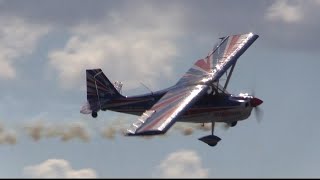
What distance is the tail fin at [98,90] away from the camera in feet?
200

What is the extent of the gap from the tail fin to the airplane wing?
592cm

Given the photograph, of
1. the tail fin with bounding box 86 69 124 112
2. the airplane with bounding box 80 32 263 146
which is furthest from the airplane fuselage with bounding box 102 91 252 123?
the tail fin with bounding box 86 69 124 112

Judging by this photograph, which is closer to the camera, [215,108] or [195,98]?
[195,98]

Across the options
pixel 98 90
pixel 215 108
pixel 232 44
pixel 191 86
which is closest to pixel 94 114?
pixel 98 90

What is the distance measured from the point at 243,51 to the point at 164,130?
810 inches

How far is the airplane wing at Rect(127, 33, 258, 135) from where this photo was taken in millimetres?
44469

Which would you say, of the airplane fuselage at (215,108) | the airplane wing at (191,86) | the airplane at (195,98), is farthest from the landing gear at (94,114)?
the airplane wing at (191,86)

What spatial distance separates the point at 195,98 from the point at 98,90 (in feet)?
38.2

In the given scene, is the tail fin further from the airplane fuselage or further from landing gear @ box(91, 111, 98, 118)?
the airplane fuselage

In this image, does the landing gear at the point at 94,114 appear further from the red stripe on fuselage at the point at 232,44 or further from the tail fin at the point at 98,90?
the red stripe on fuselage at the point at 232,44

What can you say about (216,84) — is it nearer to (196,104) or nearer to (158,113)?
(196,104)

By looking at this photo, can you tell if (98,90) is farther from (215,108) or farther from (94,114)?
(215,108)

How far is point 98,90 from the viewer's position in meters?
61.3

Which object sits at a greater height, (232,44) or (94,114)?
(232,44)
